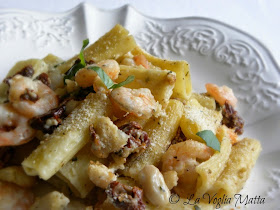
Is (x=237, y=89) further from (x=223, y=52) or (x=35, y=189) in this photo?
(x=35, y=189)

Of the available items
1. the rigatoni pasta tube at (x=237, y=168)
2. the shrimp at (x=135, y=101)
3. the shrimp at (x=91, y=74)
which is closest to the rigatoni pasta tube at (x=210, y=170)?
the rigatoni pasta tube at (x=237, y=168)

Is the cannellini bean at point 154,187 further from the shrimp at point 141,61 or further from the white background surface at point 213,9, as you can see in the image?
the white background surface at point 213,9

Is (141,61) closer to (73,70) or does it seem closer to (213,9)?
(73,70)

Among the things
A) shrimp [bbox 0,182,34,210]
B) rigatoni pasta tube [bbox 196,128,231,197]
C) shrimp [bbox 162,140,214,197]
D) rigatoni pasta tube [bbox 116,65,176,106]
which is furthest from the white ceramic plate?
shrimp [bbox 0,182,34,210]

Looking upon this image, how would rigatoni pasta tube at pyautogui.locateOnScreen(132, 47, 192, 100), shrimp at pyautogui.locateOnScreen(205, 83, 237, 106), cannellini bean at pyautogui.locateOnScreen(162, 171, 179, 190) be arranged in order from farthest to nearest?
shrimp at pyautogui.locateOnScreen(205, 83, 237, 106)
rigatoni pasta tube at pyautogui.locateOnScreen(132, 47, 192, 100)
cannellini bean at pyautogui.locateOnScreen(162, 171, 179, 190)

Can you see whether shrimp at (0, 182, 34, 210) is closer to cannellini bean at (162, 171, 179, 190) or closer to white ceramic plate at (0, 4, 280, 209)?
cannellini bean at (162, 171, 179, 190)

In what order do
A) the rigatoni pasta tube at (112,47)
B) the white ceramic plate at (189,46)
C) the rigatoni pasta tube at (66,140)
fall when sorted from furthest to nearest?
the white ceramic plate at (189,46), the rigatoni pasta tube at (112,47), the rigatoni pasta tube at (66,140)
